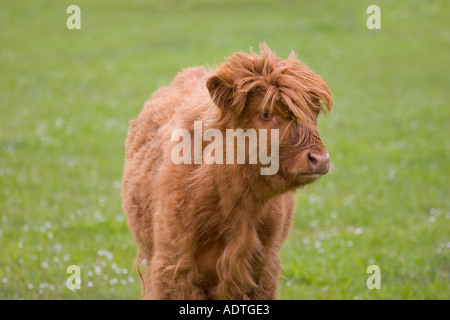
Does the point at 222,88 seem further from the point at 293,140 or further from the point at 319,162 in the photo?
the point at 319,162

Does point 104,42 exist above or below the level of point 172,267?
above

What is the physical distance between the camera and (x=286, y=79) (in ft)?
14.7

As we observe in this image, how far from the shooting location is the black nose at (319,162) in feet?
13.9

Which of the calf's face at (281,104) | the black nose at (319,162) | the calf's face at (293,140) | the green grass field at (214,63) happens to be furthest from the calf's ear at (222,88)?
the green grass field at (214,63)

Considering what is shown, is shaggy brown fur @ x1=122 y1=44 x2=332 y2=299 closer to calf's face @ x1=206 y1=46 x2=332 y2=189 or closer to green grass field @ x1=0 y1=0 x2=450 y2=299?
calf's face @ x1=206 y1=46 x2=332 y2=189

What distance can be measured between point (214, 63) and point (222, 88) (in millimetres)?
840

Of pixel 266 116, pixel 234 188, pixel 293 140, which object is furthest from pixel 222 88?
pixel 234 188

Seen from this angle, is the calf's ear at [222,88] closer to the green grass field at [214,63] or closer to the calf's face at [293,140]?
the calf's face at [293,140]

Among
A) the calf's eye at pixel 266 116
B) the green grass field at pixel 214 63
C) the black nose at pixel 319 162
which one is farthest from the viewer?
the green grass field at pixel 214 63

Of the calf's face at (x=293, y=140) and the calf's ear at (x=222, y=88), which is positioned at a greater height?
the calf's ear at (x=222, y=88)

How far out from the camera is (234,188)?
4.71 meters

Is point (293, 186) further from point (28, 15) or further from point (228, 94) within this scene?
point (28, 15)
